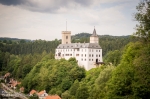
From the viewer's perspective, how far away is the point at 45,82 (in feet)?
223

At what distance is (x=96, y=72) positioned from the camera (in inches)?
2213

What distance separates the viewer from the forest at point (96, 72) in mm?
25328

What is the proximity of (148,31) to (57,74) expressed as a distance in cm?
4246

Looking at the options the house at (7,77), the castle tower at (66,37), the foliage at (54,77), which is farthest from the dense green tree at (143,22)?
the house at (7,77)

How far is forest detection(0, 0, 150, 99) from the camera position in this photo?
83.1 ft

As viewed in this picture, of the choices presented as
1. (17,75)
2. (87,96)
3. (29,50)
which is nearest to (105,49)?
(17,75)

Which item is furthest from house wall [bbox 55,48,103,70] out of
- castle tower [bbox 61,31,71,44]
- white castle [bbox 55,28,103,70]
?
castle tower [bbox 61,31,71,44]

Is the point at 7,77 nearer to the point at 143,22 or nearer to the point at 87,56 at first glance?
the point at 87,56

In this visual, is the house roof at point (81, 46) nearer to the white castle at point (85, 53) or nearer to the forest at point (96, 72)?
the white castle at point (85, 53)

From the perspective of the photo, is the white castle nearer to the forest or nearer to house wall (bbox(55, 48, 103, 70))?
house wall (bbox(55, 48, 103, 70))

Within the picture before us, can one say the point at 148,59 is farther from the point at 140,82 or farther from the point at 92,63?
the point at 92,63

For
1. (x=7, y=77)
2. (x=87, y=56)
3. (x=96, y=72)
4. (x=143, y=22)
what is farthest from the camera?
(x=7, y=77)

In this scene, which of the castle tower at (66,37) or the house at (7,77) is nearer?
the castle tower at (66,37)

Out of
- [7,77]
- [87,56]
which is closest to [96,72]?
[87,56]
